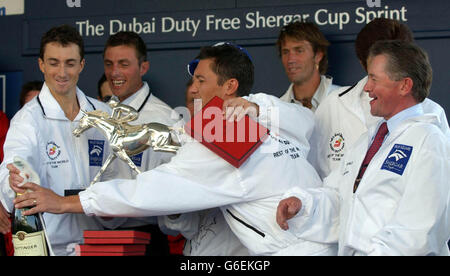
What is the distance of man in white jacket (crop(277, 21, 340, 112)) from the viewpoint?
479cm

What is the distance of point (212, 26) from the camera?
16.5ft

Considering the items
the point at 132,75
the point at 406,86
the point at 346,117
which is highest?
the point at 132,75

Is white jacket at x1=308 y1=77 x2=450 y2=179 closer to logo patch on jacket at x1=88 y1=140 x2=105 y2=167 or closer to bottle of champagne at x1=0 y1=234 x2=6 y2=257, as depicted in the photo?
logo patch on jacket at x1=88 y1=140 x2=105 y2=167

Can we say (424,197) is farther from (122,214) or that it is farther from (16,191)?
(16,191)

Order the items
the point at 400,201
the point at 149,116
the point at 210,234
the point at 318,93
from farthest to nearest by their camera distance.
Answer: the point at 318,93 → the point at 149,116 → the point at 210,234 → the point at 400,201

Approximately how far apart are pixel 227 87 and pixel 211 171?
56 centimetres

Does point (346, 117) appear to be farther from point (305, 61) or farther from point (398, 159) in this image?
point (398, 159)

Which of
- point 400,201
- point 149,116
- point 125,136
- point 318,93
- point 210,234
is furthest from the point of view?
point 318,93

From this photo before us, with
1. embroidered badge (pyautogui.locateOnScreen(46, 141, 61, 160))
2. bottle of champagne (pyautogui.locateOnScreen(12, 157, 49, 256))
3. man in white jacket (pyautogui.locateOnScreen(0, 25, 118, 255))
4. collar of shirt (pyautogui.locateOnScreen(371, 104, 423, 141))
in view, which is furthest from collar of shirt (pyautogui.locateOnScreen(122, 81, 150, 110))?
collar of shirt (pyautogui.locateOnScreen(371, 104, 423, 141))

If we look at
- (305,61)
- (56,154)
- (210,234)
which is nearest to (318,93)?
(305,61)

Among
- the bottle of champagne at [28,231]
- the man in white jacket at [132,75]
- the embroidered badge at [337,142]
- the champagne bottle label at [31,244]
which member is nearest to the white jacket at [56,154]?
the bottle of champagne at [28,231]

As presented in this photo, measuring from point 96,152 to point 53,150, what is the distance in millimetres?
260

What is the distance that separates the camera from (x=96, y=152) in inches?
155

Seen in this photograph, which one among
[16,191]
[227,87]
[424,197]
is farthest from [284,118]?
[16,191]
